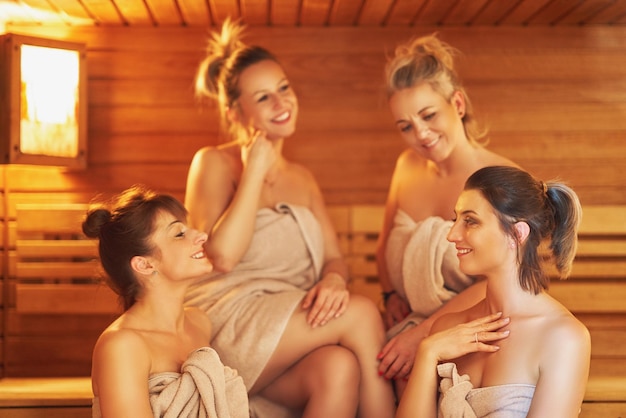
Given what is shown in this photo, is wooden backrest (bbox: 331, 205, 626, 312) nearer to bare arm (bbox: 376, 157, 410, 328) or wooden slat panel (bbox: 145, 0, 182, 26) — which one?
bare arm (bbox: 376, 157, 410, 328)

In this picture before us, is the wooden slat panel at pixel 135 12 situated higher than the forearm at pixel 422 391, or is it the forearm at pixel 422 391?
the wooden slat panel at pixel 135 12

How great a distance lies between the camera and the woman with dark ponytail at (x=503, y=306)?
219cm

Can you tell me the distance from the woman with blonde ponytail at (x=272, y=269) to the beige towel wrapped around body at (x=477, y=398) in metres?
0.44

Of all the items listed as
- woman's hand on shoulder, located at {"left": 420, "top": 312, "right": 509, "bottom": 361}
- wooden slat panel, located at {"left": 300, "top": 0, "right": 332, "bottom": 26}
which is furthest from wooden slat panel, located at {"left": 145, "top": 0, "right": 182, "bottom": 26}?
woman's hand on shoulder, located at {"left": 420, "top": 312, "right": 509, "bottom": 361}

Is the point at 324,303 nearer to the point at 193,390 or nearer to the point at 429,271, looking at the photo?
the point at 429,271

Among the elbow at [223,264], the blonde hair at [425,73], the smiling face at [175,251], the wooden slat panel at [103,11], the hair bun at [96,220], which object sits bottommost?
the elbow at [223,264]

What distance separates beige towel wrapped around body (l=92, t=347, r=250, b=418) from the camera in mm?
2332

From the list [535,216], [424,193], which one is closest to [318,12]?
[424,193]

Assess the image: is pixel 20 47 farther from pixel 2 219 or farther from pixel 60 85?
pixel 2 219

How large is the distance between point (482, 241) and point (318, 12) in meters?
1.65

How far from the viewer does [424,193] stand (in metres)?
3.15

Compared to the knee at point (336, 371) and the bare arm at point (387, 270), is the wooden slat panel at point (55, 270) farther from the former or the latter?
the knee at point (336, 371)

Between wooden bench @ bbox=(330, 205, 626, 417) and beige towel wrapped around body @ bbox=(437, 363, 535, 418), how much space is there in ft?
4.74

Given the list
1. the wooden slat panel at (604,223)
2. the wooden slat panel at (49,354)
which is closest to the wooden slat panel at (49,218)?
the wooden slat panel at (49,354)
